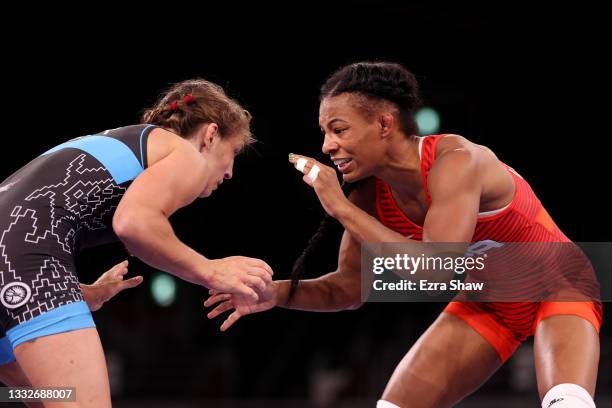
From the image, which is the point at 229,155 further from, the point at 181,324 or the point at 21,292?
the point at 181,324

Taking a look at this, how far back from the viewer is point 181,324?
855 cm

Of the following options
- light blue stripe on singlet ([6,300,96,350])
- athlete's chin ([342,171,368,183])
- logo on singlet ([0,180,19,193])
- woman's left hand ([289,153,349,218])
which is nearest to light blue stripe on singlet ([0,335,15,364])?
light blue stripe on singlet ([6,300,96,350])

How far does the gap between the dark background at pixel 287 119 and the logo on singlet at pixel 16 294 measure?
4946 mm

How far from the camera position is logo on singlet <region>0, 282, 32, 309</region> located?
2.23 m

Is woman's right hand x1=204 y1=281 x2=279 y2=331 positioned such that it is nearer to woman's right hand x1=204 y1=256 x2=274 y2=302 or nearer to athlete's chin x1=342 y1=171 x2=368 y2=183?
woman's right hand x1=204 y1=256 x2=274 y2=302

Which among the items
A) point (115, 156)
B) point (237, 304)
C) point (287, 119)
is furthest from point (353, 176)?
point (287, 119)

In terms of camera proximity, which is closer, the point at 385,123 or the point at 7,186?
the point at 7,186

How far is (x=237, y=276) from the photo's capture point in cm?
243

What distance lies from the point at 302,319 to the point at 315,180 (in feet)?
19.4

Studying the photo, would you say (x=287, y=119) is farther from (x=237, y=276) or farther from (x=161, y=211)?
(x=161, y=211)

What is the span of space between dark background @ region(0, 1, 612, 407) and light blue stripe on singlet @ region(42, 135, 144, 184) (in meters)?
4.82

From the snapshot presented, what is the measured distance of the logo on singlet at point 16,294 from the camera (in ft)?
7.33

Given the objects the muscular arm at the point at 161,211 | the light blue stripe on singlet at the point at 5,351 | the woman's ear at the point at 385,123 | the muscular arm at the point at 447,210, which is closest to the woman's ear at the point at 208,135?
the muscular arm at the point at 161,211

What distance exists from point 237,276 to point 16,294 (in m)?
0.61
